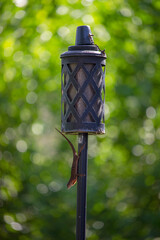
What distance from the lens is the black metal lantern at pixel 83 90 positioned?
6.08 ft

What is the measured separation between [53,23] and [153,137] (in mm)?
1680

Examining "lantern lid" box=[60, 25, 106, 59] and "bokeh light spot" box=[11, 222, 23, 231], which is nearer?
"lantern lid" box=[60, 25, 106, 59]

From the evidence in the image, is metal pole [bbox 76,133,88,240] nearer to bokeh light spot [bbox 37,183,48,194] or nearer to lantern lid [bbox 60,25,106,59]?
lantern lid [bbox 60,25,106,59]

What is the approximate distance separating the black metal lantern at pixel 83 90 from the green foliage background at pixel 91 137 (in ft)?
7.02

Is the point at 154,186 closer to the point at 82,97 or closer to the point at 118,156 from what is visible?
the point at 118,156

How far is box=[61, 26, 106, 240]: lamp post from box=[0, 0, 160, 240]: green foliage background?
2.12 m

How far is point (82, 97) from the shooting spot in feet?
6.08

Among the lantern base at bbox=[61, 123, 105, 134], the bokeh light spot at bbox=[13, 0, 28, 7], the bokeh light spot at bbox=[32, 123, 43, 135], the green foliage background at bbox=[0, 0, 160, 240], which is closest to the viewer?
the lantern base at bbox=[61, 123, 105, 134]

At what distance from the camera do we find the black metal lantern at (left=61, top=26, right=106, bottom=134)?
185 centimetres

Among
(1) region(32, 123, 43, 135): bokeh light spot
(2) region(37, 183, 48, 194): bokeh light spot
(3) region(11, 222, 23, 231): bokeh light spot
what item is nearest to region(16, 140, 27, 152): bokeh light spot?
(1) region(32, 123, 43, 135): bokeh light spot

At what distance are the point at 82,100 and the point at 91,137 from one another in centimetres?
297

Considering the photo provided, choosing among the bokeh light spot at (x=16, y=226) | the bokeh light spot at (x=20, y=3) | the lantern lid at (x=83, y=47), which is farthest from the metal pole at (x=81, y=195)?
the bokeh light spot at (x=20, y=3)

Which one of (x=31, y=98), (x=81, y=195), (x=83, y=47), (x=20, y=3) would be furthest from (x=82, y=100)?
(x=31, y=98)

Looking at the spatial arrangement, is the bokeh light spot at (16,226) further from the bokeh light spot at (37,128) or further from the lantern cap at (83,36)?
the lantern cap at (83,36)
